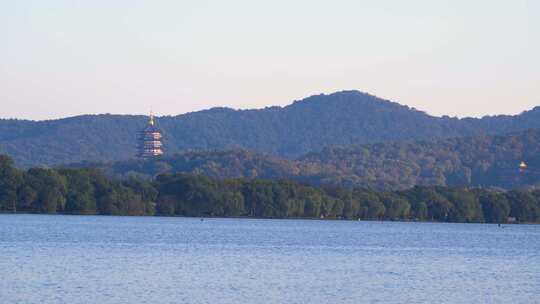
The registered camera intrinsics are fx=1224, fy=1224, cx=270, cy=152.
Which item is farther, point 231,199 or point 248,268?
point 231,199

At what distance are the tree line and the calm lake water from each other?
20102 millimetres

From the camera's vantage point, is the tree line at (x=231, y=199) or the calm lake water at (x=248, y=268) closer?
the calm lake water at (x=248, y=268)

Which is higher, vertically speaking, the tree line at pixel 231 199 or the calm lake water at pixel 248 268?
the tree line at pixel 231 199

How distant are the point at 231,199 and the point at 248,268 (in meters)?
78.2

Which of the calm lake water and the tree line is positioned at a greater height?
the tree line

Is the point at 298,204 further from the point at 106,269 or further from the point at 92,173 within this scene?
the point at 106,269

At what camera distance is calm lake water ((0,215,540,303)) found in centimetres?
5009

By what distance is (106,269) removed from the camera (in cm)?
5909

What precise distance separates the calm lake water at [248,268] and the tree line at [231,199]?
20.1 m

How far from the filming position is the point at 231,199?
141 metres

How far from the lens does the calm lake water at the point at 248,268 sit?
5009 centimetres

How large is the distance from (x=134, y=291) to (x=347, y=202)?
340ft

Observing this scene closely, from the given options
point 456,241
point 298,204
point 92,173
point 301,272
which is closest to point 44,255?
point 301,272

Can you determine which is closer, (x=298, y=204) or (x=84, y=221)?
(x=84, y=221)
